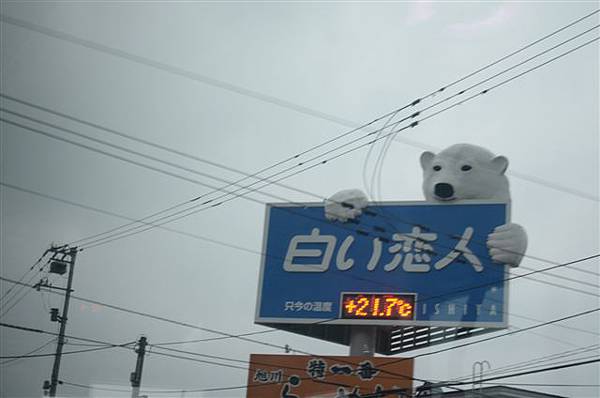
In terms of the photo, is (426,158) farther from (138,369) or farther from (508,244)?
(138,369)

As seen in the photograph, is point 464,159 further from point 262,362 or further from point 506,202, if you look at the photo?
point 262,362

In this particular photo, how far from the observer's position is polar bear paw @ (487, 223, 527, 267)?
734 inches

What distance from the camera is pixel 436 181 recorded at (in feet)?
64.1

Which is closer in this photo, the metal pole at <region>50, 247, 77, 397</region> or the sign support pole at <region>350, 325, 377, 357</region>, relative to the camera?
the metal pole at <region>50, 247, 77, 397</region>

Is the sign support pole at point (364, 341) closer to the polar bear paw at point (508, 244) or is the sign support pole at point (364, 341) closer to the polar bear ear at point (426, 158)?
the polar bear paw at point (508, 244)

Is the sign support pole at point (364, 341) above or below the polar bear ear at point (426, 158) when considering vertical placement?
below

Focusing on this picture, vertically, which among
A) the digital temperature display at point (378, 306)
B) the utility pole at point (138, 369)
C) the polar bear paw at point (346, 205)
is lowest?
the utility pole at point (138, 369)

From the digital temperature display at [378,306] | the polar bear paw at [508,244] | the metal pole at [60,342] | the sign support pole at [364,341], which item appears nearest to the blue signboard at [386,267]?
the digital temperature display at [378,306]

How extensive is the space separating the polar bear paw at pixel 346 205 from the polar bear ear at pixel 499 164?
111 inches

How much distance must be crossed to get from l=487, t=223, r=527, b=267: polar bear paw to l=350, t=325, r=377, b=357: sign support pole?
3194mm

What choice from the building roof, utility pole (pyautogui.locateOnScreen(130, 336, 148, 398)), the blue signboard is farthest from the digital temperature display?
utility pole (pyautogui.locateOnScreen(130, 336, 148, 398))

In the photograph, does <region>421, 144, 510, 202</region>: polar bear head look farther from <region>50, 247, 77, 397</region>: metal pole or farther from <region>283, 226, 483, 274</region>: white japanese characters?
<region>50, 247, 77, 397</region>: metal pole

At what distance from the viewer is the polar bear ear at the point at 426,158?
19.5m

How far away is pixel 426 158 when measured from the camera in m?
19.7
